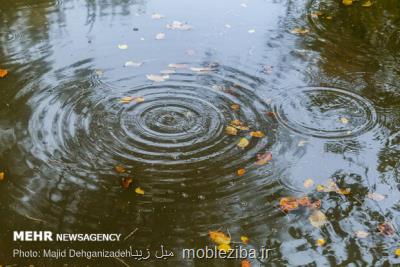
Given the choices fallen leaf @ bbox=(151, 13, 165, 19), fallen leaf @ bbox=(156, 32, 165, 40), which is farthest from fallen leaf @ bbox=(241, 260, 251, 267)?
fallen leaf @ bbox=(151, 13, 165, 19)

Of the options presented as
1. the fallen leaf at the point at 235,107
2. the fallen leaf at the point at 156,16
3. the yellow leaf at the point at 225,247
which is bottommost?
the yellow leaf at the point at 225,247

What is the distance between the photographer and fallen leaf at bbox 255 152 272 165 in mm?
4320

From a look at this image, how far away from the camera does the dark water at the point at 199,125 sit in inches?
148

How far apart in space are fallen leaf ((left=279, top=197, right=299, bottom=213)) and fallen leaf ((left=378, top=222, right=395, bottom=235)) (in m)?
0.63

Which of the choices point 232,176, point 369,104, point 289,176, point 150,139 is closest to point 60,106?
point 150,139

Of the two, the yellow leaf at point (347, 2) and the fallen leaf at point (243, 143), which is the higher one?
the yellow leaf at point (347, 2)

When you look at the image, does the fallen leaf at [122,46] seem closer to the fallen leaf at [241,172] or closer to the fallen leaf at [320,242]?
the fallen leaf at [241,172]

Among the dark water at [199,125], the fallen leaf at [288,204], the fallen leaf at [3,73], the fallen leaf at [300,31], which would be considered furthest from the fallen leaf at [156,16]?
the fallen leaf at [288,204]

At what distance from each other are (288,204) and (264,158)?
56 cm

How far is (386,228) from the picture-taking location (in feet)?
12.4

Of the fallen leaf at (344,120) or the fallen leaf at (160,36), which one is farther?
the fallen leaf at (160,36)

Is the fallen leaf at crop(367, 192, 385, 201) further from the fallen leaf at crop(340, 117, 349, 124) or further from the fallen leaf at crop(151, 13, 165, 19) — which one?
the fallen leaf at crop(151, 13, 165, 19)

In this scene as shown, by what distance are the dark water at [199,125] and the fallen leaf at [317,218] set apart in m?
0.05

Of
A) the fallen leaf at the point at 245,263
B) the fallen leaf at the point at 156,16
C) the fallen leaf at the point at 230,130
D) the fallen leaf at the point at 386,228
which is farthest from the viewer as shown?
the fallen leaf at the point at 156,16
